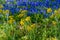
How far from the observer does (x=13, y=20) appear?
5.38 m

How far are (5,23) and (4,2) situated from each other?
4.11ft

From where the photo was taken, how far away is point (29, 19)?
5344 mm

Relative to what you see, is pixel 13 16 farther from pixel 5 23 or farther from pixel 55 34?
pixel 55 34

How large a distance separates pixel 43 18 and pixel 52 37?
86 cm

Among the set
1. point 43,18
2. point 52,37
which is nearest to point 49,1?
point 43,18

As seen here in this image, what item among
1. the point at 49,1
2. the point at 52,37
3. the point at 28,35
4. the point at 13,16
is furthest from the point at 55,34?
the point at 49,1

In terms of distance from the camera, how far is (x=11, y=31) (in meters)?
4.98

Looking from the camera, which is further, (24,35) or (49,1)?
(49,1)

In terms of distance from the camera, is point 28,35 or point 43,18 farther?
point 43,18

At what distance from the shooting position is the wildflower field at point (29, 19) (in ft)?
15.9

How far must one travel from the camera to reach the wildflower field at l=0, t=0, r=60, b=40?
486 centimetres

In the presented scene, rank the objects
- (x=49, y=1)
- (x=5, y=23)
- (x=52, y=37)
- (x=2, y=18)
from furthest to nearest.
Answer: (x=49, y=1), (x=2, y=18), (x=5, y=23), (x=52, y=37)

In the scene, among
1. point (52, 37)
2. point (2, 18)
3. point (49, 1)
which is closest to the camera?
point (52, 37)

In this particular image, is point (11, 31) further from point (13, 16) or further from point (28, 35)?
point (13, 16)
